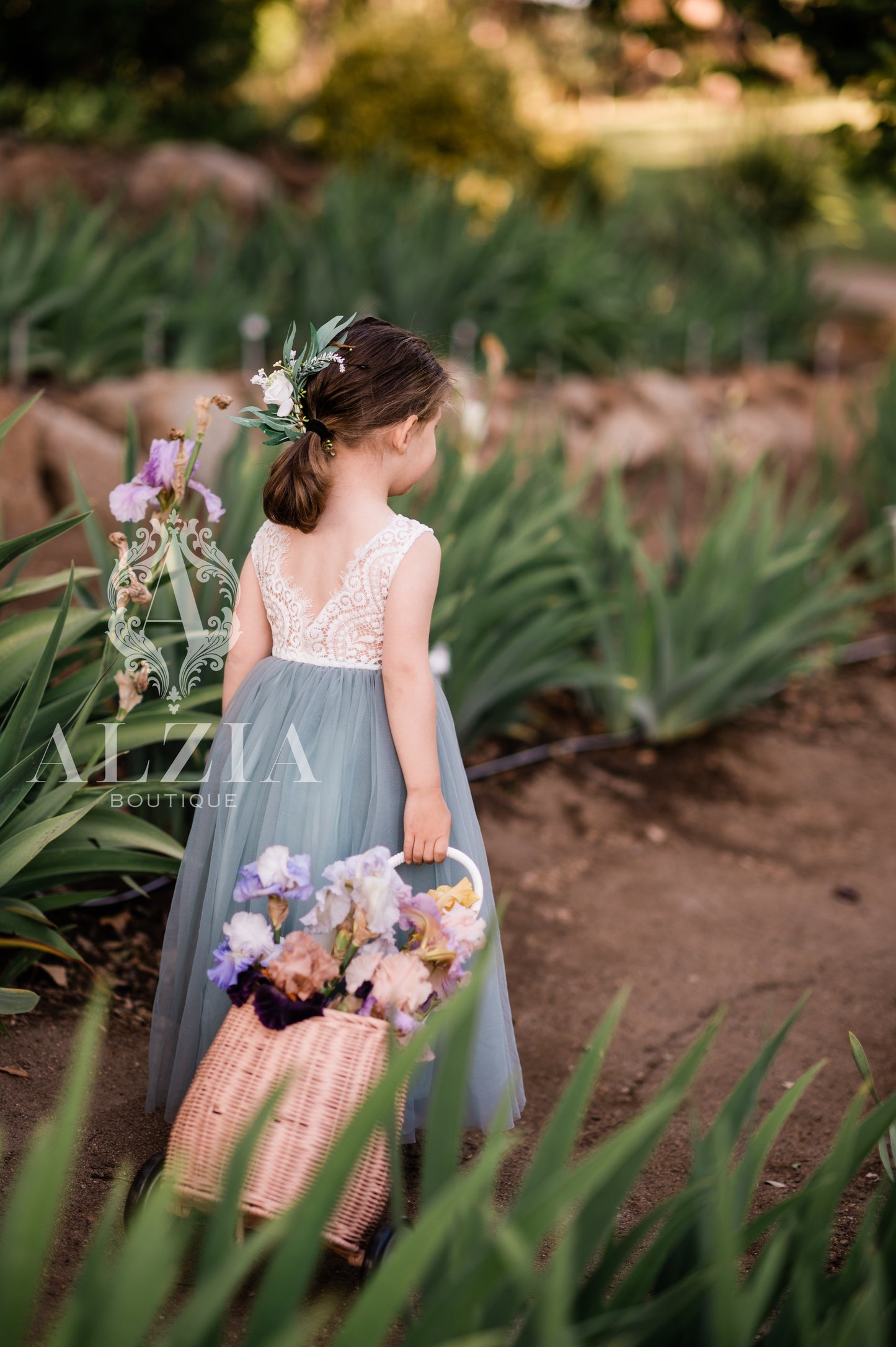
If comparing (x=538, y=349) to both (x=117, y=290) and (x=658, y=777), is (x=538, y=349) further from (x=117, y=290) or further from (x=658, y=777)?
(x=658, y=777)

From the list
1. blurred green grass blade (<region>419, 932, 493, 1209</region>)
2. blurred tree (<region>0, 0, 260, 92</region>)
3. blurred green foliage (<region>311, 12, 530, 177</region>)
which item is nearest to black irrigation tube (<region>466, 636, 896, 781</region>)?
blurred green grass blade (<region>419, 932, 493, 1209</region>)

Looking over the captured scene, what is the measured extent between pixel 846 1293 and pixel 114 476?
369 centimetres

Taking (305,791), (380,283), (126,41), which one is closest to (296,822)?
(305,791)

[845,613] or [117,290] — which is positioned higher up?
[117,290]

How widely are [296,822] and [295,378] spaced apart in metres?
0.66

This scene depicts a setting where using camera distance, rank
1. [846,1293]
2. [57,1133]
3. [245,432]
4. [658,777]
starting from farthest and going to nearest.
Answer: [658,777], [245,432], [846,1293], [57,1133]

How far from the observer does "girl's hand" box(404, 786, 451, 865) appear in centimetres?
175

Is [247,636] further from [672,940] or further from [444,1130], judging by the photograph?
[672,940]

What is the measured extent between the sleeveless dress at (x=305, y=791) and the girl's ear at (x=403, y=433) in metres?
0.11

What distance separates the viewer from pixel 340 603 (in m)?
1.80

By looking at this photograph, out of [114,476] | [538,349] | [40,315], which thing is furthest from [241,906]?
[538,349]

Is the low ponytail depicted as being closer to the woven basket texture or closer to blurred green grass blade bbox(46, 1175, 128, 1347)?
the woven basket texture

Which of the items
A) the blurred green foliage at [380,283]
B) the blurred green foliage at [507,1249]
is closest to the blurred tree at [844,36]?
the blurred green foliage at [380,283]

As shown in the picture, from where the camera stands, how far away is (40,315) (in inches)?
172
